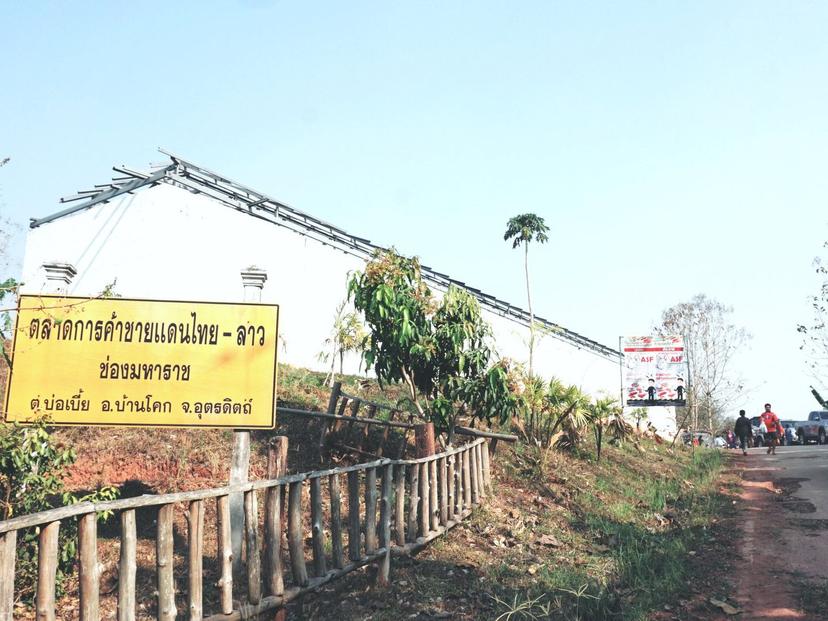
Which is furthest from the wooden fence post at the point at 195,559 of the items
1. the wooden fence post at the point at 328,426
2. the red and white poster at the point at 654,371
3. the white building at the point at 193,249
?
the red and white poster at the point at 654,371

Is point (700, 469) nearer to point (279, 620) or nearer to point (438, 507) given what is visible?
point (438, 507)

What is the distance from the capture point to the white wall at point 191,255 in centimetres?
2339

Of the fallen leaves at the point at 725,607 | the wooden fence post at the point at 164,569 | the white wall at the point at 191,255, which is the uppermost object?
the white wall at the point at 191,255

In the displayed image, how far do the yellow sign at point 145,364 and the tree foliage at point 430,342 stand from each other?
3.70 m

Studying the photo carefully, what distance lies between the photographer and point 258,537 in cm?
640

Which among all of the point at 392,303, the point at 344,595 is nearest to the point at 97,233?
the point at 392,303

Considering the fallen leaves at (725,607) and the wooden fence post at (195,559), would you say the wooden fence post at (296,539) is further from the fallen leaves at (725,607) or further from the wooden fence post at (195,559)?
the fallen leaves at (725,607)

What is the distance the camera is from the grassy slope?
7.45 m

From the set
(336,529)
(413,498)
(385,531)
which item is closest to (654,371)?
(413,498)

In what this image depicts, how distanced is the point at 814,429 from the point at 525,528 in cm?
3095

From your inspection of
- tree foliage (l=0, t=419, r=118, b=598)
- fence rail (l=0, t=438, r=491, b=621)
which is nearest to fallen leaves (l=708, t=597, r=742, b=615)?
fence rail (l=0, t=438, r=491, b=621)

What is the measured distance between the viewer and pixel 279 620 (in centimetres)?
643

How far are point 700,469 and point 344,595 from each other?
1309cm

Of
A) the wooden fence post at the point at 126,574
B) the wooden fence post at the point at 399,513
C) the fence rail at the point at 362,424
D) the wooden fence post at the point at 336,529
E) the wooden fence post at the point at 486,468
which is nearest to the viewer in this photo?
the wooden fence post at the point at 126,574
